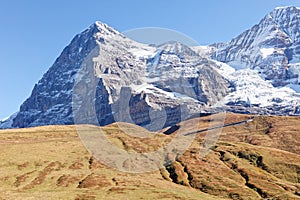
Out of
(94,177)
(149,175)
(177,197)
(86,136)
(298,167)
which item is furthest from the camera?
(86,136)

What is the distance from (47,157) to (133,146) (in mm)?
37646

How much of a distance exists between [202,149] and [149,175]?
45.2 metres

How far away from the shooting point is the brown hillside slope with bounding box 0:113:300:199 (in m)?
86.8

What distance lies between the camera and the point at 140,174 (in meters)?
114

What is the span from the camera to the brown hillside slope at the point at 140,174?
8675 cm

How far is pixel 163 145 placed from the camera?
15738 centimetres

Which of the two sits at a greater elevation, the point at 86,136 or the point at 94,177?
the point at 86,136

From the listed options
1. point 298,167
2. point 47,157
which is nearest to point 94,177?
point 47,157

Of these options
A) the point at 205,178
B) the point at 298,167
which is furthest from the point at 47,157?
the point at 298,167

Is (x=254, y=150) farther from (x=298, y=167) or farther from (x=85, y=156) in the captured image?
(x=85, y=156)

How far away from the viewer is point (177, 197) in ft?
265

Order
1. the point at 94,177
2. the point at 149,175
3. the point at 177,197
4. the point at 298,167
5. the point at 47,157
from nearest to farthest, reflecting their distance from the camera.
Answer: the point at 177,197 → the point at 94,177 → the point at 149,175 → the point at 47,157 → the point at 298,167

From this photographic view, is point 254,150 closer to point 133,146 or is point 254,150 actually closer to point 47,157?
point 133,146

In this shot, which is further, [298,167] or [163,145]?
[163,145]
